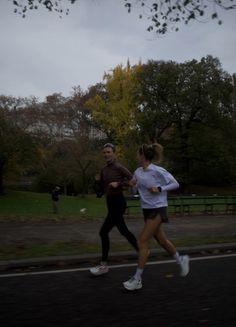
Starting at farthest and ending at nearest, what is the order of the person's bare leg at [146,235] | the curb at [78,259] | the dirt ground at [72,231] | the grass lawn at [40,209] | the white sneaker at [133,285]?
the grass lawn at [40,209], the dirt ground at [72,231], the curb at [78,259], the person's bare leg at [146,235], the white sneaker at [133,285]

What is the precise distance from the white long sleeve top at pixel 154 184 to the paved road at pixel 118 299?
104 cm

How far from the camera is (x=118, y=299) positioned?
22.0 ft

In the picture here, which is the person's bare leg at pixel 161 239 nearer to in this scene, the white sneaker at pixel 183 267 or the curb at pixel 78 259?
the white sneaker at pixel 183 267

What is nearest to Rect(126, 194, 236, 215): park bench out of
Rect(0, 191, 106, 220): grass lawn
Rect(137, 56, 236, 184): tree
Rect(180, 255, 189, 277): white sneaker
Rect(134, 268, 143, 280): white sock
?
Rect(0, 191, 106, 220): grass lawn

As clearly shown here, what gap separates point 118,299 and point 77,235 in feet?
20.4

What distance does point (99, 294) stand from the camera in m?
6.95

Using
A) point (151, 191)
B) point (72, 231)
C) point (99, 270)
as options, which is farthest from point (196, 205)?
point (151, 191)

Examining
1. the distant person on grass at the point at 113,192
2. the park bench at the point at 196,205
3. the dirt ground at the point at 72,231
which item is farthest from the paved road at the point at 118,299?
the park bench at the point at 196,205

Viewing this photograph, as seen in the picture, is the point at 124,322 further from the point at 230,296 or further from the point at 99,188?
the point at 99,188

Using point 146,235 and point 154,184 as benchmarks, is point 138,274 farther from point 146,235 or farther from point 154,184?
point 154,184

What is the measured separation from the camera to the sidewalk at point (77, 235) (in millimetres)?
→ 9289

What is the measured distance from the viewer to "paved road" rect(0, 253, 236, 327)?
5781 millimetres

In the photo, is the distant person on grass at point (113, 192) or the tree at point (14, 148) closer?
the distant person on grass at point (113, 192)

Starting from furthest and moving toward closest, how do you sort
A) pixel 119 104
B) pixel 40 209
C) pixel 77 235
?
1. pixel 119 104
2. pixel 40 209
3. pixel 77 235
